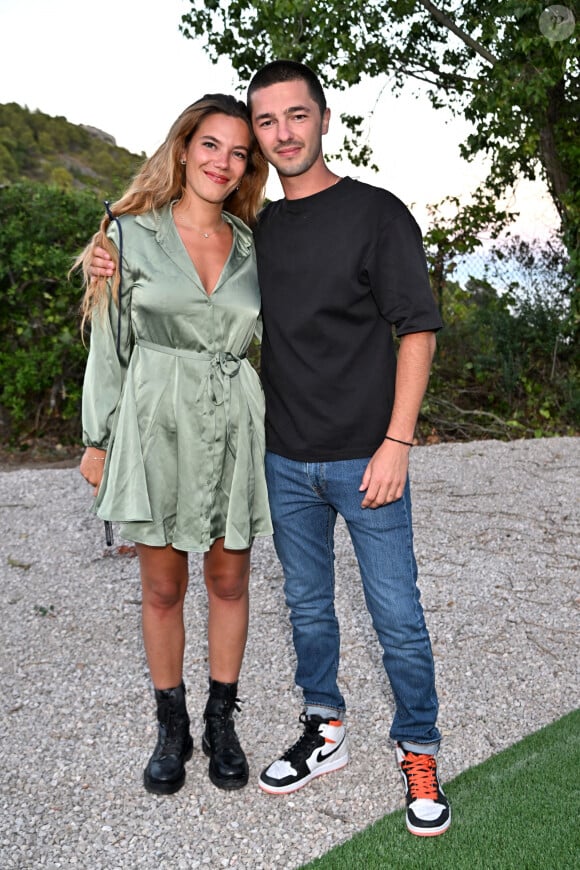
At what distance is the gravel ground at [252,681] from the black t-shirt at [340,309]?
1.16 metres

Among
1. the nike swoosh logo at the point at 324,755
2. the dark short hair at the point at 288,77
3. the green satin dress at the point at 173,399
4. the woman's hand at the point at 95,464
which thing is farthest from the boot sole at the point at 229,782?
the dark short hair at the point at 288,77

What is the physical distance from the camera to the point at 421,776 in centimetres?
260

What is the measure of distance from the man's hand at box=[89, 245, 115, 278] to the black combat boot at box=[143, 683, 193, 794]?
52.4 inches

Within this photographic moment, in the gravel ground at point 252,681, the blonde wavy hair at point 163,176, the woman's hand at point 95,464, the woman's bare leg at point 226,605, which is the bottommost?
the gravel ground at point 252,681

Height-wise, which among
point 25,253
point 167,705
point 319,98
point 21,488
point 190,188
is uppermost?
point 319,98

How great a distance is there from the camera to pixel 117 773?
2.94 meters

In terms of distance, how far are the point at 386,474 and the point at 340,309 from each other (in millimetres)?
474

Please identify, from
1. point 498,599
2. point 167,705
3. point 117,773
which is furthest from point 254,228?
point 498,599

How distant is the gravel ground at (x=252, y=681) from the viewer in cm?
261

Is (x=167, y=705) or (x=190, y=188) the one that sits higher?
(x=190, y=188)

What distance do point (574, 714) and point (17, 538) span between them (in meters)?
3.73

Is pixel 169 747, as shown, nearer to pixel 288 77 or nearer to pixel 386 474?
pixel 386 474

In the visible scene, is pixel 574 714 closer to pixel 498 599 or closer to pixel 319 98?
pixel 498 599

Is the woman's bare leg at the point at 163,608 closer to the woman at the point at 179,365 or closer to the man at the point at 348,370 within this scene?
the woman at the point at 179,365
